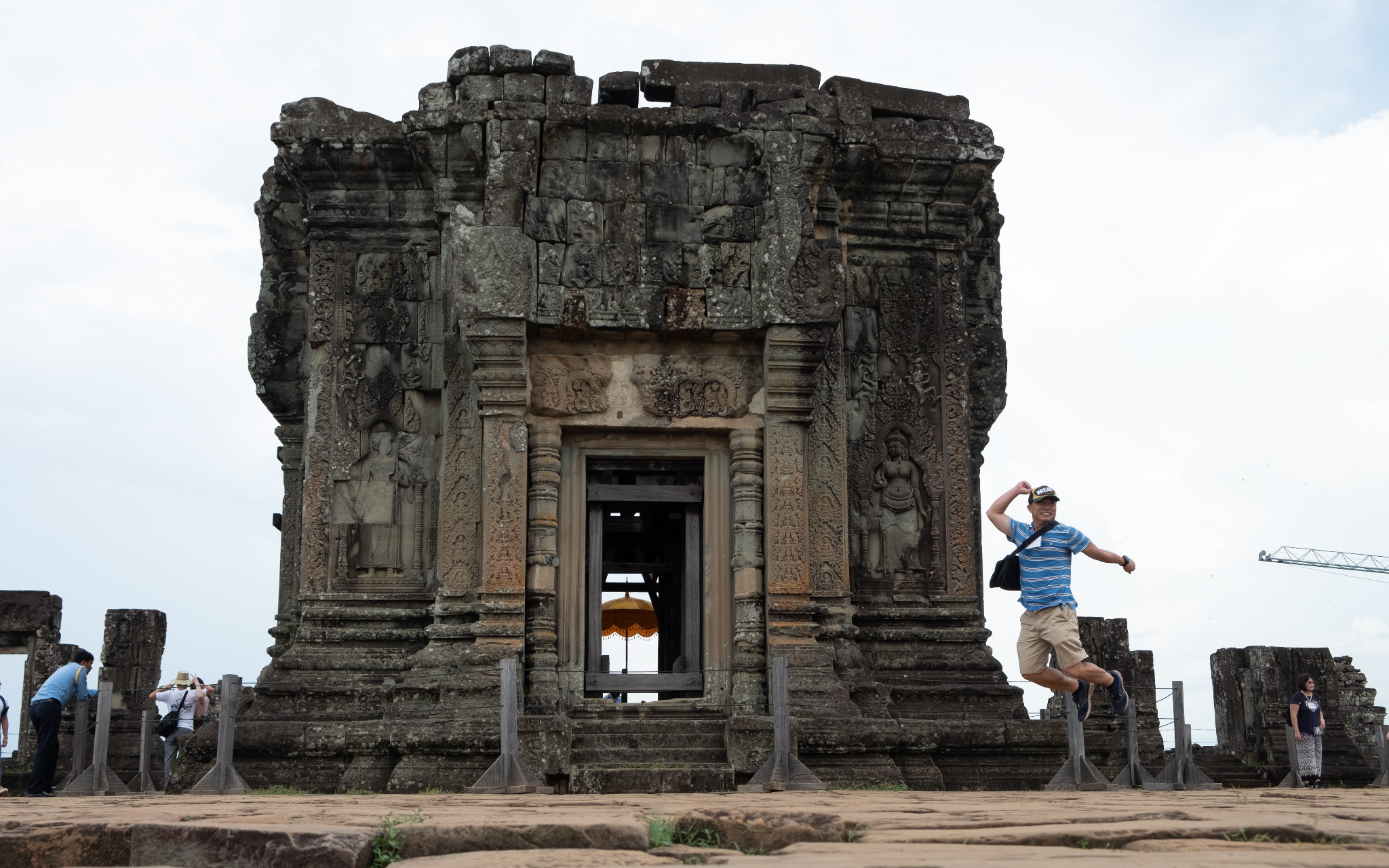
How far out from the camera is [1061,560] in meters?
7.92

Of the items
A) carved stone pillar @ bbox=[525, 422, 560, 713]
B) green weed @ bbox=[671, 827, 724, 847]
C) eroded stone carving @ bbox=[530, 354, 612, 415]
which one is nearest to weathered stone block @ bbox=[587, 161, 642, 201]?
eroded stone carving @ bbox=[530, 354, 612, 415]

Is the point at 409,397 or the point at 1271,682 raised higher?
the point at 409,397

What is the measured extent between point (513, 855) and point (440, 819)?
2.96 ft

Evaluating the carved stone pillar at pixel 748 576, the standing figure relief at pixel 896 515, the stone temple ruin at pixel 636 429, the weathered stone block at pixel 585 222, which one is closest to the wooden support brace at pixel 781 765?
the stone temple ruin at pixel 636 429

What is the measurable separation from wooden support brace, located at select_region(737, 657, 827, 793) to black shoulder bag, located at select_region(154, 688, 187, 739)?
644 cm

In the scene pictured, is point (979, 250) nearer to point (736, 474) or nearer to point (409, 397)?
point (736, 474)

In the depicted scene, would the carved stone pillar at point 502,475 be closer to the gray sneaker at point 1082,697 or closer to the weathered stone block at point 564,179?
the weathered stone block at point 564,179

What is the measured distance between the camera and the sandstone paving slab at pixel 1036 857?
3.50 m

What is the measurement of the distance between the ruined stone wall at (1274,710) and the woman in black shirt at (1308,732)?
14.6 ft

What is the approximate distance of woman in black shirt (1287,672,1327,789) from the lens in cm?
1405

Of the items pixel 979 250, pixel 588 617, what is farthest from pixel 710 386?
pixel 979 250

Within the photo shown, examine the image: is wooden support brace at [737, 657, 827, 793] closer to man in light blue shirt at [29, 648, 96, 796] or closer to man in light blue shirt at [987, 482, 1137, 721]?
man in light blue shirt at [987, 482, 1137, 721]

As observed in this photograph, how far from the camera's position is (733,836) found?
465cm

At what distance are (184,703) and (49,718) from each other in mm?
1724
